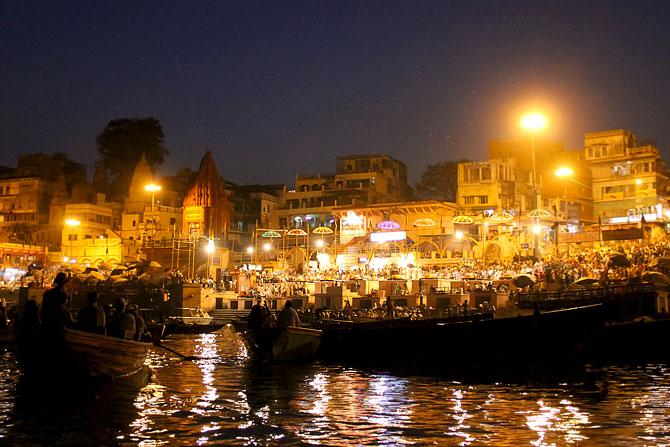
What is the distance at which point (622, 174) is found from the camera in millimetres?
60969

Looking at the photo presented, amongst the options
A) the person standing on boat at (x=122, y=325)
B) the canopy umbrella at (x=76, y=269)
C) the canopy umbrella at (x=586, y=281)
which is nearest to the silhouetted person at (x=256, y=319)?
the person standing on boat at (x=122, y=325)

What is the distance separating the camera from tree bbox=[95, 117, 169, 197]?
79.4 metres

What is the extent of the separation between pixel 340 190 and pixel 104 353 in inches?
2183

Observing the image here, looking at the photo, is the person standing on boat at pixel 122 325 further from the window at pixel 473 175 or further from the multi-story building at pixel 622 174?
the multi-story building at pixel 622 174

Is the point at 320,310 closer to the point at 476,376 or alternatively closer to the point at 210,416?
the point at 476,376

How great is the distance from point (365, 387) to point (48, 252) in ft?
192

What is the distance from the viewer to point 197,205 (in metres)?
68.1

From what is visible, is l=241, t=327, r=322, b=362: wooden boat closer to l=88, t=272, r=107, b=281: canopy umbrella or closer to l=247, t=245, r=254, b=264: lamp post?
l=88, t=272, r=107, b=281: canopy umbrella

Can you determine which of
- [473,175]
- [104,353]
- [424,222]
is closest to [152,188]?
[424,222]

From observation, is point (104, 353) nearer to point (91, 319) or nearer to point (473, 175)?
point (91, 319)

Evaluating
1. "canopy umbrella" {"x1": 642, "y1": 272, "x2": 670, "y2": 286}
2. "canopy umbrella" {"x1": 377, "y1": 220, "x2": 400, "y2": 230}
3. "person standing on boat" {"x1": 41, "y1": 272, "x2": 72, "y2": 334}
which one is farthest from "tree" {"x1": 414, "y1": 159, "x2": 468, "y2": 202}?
"person standing on boat" {"x1": 41, "y1": 272, "x2": 72, "y2": 334}

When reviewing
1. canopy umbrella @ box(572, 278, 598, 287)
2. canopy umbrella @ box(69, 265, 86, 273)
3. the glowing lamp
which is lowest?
canopy umbrella @ box(572, 278, 598, 287)

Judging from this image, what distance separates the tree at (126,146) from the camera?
260ft

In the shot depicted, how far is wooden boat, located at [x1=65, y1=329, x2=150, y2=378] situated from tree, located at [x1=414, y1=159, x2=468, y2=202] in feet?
205
